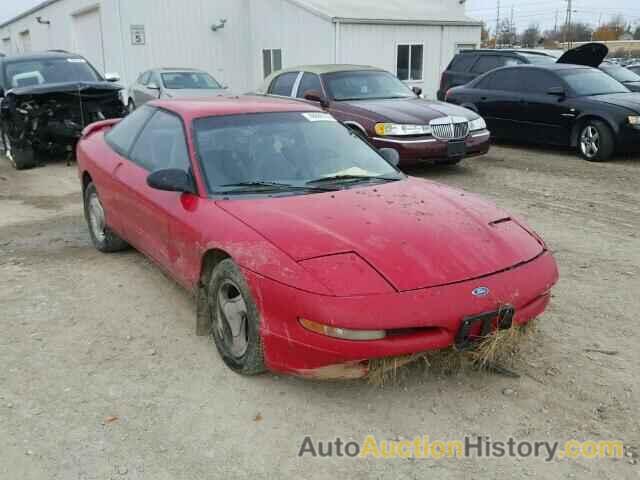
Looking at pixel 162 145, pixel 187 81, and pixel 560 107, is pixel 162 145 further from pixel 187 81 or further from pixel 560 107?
pixel 187 81

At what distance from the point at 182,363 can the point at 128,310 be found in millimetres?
960

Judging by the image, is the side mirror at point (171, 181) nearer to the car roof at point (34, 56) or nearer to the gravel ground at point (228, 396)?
the gravel ground at point (228, 396)

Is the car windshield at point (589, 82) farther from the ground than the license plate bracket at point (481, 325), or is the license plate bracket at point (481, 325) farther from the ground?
the car windshield at point (589, 82)

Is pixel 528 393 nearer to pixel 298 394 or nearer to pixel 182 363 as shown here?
pixel 298 394

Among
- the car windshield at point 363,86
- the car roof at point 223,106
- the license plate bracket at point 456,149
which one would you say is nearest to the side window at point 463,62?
the car windshield at point 363,86

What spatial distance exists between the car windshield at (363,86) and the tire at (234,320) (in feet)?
22.2

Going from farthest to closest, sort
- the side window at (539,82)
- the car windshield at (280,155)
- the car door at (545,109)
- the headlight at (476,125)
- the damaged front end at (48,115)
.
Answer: the side window at (539,82) → the car door at (545,109) → the damaged front end at (48,115) → the headlight at (476,125) → the car windshield at (280,155)

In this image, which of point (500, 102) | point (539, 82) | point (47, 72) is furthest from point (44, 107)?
point (539, 82)

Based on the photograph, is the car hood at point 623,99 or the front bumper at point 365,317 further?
the car hood at point 623,99

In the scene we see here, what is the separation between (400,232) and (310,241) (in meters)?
0.49

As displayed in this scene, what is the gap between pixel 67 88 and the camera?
387 inches

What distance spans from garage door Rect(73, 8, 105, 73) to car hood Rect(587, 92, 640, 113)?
16290mm

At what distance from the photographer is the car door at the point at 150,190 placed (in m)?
4.17

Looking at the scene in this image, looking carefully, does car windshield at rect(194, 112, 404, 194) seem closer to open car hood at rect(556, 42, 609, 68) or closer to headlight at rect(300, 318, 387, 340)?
headlight at rect(300, 318, 387, 340)
